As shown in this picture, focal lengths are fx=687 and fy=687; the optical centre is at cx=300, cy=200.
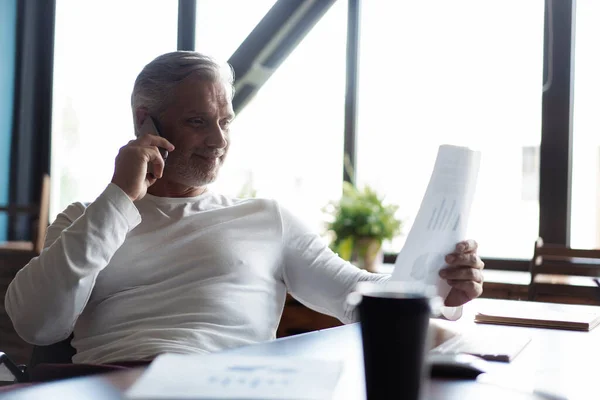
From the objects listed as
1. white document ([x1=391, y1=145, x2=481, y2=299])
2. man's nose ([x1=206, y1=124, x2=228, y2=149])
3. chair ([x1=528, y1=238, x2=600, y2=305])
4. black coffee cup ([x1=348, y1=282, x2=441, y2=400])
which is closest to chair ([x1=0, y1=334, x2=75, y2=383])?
man's nose ([x1=206, y1=124, x2=228, y2=149])

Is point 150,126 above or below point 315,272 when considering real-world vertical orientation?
above

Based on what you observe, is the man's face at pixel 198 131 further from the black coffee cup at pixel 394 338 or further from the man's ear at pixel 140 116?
the black coffee cup at pixel 394 338

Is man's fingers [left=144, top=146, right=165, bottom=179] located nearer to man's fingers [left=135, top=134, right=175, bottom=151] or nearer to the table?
man's fingers [left=135, top=134, right=175, bottom=151]

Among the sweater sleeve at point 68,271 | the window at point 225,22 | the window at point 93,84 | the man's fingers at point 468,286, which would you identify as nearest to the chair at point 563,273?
the man's fingers at point 468,286

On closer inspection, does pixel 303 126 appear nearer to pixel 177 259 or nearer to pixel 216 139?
pixel 216 139

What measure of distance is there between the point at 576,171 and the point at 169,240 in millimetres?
2522

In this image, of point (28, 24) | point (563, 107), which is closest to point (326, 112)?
point (563, 107)

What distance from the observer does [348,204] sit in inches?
131

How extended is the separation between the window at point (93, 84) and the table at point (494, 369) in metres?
3.67

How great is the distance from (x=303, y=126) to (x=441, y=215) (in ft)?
9.62

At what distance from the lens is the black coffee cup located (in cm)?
58

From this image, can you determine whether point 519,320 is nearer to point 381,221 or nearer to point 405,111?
point 381,221

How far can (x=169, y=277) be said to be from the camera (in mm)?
1455

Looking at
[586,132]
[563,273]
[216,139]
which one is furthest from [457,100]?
[216,139]
